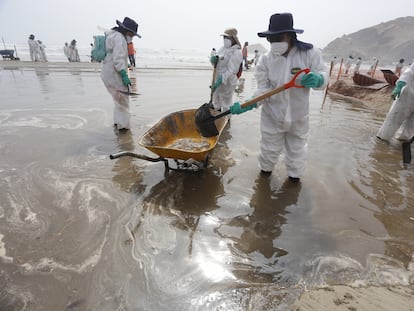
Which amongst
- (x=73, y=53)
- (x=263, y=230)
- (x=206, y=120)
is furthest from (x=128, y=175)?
(x=73, y=53)

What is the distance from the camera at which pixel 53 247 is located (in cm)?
218

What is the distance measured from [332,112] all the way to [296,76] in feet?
17.1

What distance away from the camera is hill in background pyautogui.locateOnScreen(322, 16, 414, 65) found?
9438 centimetres

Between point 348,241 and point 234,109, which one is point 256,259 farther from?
point 234,109

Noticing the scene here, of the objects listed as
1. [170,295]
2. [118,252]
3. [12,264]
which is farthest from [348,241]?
[12,264]

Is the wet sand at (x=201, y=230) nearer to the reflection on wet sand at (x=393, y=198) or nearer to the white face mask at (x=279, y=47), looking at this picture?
the reflection on wet sand at (x=393, y=198)

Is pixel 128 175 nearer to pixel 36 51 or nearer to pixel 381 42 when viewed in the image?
pixel 36 51

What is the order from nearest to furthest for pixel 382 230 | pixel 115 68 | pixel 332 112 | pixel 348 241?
pixel 348 241 → pixel 382 230 → pixel 115 68 → pixel 332 112

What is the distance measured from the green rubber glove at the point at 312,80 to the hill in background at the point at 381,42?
106m

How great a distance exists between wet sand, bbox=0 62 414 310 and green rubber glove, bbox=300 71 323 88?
132 centimetres

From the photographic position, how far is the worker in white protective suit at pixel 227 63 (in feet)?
16.8


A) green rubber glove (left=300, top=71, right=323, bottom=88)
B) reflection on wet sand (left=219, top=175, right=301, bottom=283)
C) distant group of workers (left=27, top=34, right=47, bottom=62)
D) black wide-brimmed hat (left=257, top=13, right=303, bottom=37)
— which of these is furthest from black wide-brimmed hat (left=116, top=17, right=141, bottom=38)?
distant group of workers (left=27, top=34, right=47, bottom=62)

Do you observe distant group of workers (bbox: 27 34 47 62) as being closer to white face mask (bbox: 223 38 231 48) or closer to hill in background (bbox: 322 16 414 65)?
white face mask (bbox: 223 38 231 48)

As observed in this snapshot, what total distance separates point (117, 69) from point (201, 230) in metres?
3.44
